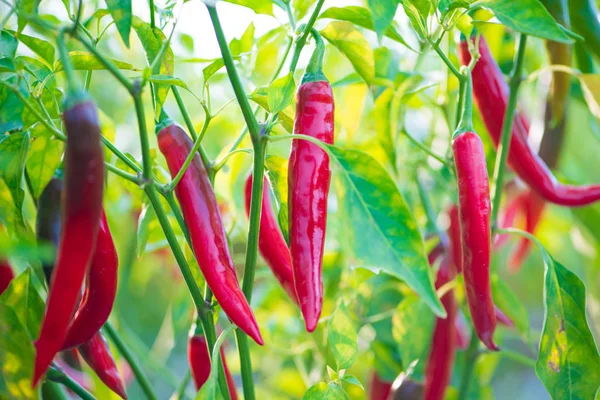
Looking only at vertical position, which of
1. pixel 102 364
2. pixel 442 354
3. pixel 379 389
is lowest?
pixel 379 389

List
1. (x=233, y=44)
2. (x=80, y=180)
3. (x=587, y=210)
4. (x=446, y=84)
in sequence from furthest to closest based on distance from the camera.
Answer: (x=587, y=210) → (x=446, y=84) → (x=233, y=44) → (x=80, y=180)

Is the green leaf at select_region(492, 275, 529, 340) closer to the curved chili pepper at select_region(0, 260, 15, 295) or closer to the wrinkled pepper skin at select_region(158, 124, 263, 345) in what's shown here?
the wrinkled pepper skin at select_region(158, 124, 263, 345)

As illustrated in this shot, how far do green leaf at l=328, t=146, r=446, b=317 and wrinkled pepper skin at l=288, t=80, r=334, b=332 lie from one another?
9 centimetres

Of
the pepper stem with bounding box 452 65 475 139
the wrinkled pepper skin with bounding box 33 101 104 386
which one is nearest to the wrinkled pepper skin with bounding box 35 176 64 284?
the wrinkled pepper skin with bounding box 33 101 104 386

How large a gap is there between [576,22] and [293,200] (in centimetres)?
59

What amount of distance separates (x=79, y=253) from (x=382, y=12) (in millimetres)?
310

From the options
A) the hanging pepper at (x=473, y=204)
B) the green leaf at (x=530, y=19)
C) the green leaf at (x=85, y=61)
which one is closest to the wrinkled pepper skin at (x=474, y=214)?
the hanging pepper at (x=473, y=204)

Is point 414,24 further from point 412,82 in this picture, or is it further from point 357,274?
point 357,274

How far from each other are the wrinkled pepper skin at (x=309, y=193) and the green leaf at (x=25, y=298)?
0.27 meters

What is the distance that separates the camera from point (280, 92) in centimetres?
64

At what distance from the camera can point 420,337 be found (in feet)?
3.20

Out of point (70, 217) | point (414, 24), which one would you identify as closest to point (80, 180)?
point (70, 217)

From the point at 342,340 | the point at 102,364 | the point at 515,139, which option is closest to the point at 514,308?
the point at 515,139

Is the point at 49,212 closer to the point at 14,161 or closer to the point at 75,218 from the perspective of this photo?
the point at 14,161
